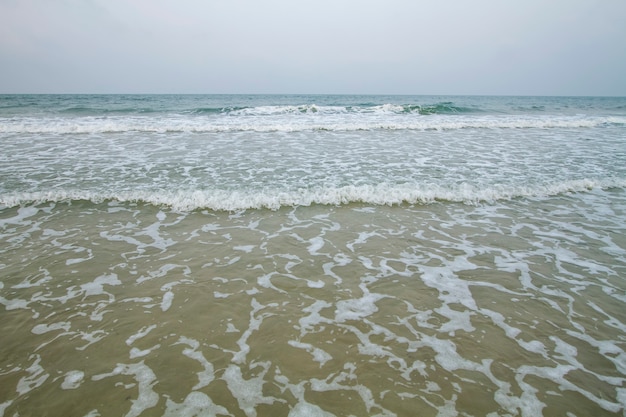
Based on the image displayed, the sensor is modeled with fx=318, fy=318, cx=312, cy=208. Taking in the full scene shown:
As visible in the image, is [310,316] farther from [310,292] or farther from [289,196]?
[289,196]

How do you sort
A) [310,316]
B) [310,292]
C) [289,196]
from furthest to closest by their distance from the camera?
1. [289,196]
2. [310,292]
3. [310,316]

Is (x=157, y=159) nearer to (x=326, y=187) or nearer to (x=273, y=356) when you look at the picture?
(x=326, y=187)

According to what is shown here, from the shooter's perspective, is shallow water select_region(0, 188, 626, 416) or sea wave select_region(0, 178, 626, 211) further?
sea wave select_region(0, 178, 626, 211)

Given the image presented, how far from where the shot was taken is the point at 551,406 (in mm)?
2703

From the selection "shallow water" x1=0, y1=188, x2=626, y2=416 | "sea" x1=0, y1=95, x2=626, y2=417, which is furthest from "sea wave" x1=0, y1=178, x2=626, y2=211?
"shallow water" x1=0, y1=188, x2=626, y2=416

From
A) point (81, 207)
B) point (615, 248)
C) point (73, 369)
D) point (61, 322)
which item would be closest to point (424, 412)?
point (73, 369)

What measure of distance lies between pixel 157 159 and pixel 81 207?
176 inches

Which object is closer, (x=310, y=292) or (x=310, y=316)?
(x=310, y=316)

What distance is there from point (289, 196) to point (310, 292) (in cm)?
370

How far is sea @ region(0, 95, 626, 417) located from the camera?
2.82 m

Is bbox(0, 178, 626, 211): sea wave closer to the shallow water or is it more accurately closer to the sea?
the sea

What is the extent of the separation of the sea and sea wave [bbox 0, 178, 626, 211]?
0.05m

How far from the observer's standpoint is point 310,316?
3805 millimetres

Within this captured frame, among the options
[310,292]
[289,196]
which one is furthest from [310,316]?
[289,196]
